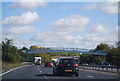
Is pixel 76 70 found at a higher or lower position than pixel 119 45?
lower

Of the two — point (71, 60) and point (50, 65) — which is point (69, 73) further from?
point (50, 65)

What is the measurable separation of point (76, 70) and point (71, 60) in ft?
4.00

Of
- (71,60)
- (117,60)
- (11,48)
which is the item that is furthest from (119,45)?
(71,60)

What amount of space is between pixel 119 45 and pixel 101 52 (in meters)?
21.4

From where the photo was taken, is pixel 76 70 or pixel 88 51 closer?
pixel 76 70

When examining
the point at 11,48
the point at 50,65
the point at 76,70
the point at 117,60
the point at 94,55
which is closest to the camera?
the point at 76,70

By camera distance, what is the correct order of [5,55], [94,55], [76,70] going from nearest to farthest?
[76,70] < [5,55] < [94,55]

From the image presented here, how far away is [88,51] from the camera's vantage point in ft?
372

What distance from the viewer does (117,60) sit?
76.7m

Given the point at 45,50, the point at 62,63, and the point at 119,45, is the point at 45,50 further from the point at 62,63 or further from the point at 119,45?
the point at 62,63

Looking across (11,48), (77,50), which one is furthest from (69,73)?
(77,50)

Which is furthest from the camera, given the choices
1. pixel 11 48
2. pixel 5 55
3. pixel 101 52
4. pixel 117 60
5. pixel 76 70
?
pixel 101 52

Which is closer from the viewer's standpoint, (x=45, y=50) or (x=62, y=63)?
(x=62, y=63)

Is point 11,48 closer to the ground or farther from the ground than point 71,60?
farther from the ground
